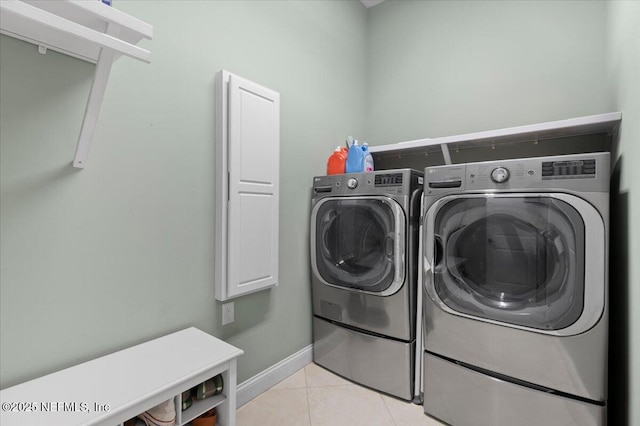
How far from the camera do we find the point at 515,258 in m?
1.39

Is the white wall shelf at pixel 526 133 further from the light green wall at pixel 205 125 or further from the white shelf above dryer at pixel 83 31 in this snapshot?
the white shelf above dryer at pixel 83 31

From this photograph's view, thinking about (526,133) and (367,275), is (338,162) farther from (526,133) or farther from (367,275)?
(526,133)

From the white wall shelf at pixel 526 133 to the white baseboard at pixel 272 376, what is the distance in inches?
64.0

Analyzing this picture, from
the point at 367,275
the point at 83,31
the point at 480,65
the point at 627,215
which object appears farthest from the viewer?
the point at 480,65

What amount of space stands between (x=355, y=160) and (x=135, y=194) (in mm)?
1323

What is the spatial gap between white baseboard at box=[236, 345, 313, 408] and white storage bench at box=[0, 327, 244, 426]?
16.7 inches

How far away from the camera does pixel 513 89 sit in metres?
2.04

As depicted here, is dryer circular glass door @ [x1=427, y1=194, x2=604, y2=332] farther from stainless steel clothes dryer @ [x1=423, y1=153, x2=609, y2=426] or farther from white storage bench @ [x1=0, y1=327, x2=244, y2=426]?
white storage bench @ [x1=0, y1=327, x2=244, y2=426]

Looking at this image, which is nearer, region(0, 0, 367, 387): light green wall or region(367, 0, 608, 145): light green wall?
region(0, 0, 367, 387): light green wall

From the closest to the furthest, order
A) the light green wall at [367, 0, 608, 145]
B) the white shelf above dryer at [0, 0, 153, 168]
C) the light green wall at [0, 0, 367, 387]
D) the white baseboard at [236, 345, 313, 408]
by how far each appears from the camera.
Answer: the white shelf above dryer at [0, 0, 153, 168] < the light green wall at [0, 0, 367, 387] < the white baseboard at [236, 345, 313, 408] < the light green wall at [367, 0, 608, 145]

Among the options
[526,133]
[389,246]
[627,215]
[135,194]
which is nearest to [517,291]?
[627,215]

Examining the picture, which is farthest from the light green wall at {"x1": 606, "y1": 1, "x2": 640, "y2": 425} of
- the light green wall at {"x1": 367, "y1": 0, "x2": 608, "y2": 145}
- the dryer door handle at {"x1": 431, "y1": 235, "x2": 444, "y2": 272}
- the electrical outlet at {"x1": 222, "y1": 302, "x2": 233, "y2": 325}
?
the electrical outlet at {"x1": 222, "y1": 302, "x2": 233, "y2": 325}

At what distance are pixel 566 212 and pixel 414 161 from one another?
1.28 metres

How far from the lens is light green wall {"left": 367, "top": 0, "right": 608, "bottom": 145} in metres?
1.83
